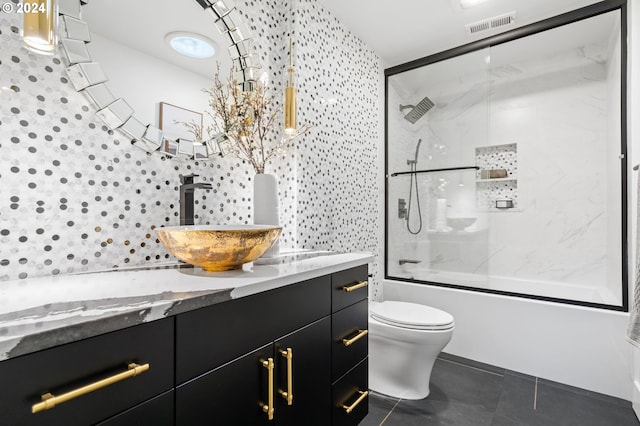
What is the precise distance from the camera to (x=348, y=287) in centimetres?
135

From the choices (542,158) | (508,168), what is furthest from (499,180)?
(542,158)

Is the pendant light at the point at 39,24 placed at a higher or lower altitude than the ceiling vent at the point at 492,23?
lower

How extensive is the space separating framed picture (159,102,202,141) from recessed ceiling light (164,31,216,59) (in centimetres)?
24

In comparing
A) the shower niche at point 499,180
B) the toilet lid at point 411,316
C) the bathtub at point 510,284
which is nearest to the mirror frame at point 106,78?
the toilet lid at point 411,316

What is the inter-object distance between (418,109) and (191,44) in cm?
211

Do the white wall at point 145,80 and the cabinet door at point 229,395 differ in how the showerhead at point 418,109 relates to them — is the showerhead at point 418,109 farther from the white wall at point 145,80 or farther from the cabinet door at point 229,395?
the cabinet door at point 229,395

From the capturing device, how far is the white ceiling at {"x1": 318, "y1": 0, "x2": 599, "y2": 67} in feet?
7.08

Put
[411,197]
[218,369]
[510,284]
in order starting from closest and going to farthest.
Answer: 1. [218,369]
2. [411,197]
3. [510,284]

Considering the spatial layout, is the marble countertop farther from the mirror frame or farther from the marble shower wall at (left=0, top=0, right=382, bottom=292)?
the mirror frame

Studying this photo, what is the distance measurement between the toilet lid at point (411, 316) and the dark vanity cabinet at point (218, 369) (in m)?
0.53

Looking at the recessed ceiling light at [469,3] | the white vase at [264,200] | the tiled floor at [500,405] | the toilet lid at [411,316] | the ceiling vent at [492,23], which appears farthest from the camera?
the ceiling vent at [492,23]

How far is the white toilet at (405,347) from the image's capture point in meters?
1.82

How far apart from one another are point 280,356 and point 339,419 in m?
0.54

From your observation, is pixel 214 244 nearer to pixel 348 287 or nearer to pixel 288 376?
pixel 288 376
